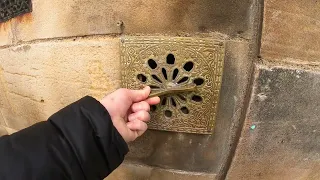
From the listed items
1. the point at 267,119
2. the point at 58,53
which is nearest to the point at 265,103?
the point at 267,119

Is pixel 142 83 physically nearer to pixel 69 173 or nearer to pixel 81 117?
pixel 81 117

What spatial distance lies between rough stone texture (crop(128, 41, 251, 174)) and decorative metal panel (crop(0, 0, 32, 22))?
618 mm

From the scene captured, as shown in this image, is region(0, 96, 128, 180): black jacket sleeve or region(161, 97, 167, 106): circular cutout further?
region(161, 97, 167, 106): circular cutout

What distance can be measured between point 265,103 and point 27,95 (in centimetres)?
89

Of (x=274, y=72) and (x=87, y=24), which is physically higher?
(x=87, y=24)

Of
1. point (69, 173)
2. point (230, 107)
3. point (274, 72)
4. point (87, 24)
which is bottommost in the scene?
point (69, 173)

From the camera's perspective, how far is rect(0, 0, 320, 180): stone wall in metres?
1.28

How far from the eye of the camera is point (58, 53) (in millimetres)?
1457

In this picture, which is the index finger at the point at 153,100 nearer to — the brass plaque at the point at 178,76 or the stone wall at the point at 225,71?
the brass plaque at the point at 178,76

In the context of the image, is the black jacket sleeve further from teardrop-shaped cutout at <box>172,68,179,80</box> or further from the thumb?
teardrop-shaped cutout at <box>172,68,179,80</box>

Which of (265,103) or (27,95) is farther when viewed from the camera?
(27,95)

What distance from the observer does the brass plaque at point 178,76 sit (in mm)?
1302

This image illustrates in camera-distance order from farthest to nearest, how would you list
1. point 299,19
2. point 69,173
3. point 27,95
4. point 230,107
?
1. point 27,95
2. point 230,107
3. point 299,19
4. point 69,173

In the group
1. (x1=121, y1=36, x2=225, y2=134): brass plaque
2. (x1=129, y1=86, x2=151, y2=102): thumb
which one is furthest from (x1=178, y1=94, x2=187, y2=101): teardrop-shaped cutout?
(x1=129, y1=86, x2=151, y2=102): thumb
